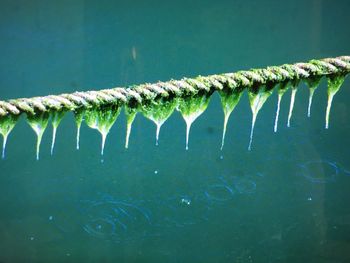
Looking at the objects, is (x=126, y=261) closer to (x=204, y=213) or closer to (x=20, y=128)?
(x=204, y=213)

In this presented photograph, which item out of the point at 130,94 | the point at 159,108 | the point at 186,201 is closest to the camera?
the point at 130,94

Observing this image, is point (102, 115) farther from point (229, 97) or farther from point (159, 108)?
point (229, 97)

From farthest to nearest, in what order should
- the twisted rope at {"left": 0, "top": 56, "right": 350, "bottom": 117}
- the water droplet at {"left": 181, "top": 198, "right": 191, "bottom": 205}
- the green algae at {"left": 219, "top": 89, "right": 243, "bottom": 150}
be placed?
the water droplet at {"left": 181, "top": 198, "right": 191, "bottom": 205} → the green algae at {"left": 219, "top": 89, "right": 243, "bottom": 150} → the twisted rope at {"left": 0, "top": 56, "right": 350, "bottom": 117}

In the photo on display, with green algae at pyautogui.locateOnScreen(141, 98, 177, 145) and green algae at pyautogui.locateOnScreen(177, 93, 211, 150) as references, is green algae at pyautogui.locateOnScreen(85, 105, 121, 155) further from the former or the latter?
green algae at pyautogui.locateOnScreen(177, 93, 211, 150)

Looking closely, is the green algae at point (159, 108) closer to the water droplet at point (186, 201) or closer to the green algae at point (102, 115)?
the green algae at point (102, 115)

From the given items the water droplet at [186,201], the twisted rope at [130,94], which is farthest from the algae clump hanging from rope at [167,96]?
the water droplet at [186,201]

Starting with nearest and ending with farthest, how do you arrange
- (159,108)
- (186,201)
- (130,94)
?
(130,94) < (159,108) < (186,201)

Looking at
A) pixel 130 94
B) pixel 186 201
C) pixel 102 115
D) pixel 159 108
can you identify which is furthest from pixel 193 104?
pixel 186 201

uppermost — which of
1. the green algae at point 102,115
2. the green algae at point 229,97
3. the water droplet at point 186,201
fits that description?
the green algae at point 229,97

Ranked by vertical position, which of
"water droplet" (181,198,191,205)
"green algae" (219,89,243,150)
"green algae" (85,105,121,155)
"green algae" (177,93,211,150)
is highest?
"green algae" (219,89,243,150)

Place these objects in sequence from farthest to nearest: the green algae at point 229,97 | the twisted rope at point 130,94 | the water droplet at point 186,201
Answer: the water droplet at point 186,201 → the green algae at point 229,97 → the twisted rope at point 130,94

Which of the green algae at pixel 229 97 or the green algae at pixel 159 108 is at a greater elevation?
the green algae at pixel 229 97

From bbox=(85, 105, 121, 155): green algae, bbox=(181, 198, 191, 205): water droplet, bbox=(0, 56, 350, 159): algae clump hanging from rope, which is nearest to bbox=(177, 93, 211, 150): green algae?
bbox=(0, 56, 350, 159): algae clump hanging from rope

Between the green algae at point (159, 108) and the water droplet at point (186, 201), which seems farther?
the water droplet at point (186, 201)
